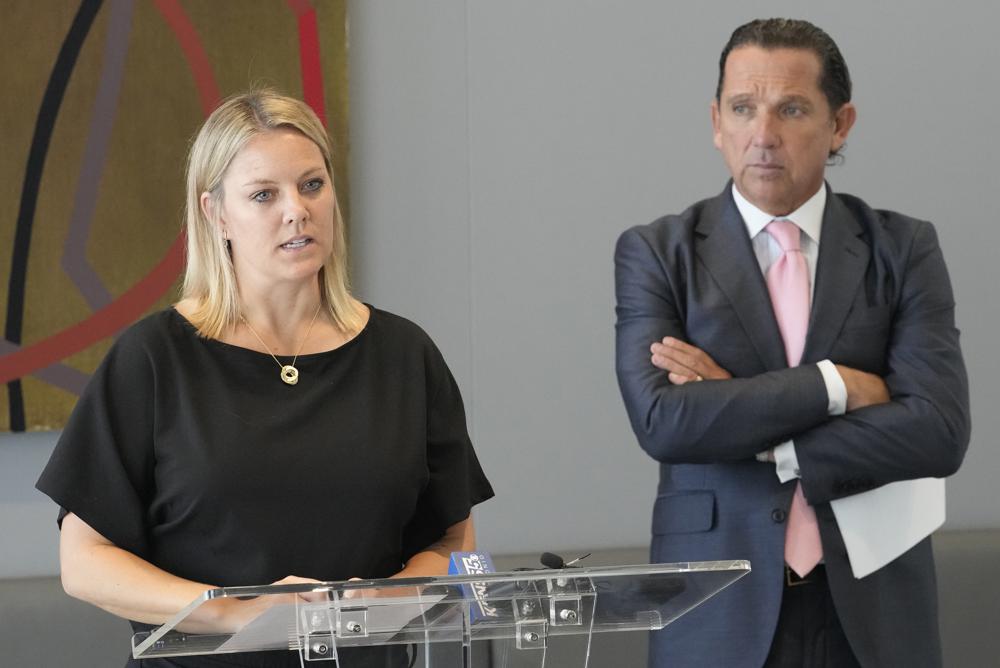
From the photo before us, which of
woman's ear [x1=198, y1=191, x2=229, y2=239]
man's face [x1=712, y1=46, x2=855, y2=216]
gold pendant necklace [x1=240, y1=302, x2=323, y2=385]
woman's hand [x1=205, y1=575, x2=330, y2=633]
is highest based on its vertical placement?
man's face [x1=712, y1=46, x2=855, y2=216]

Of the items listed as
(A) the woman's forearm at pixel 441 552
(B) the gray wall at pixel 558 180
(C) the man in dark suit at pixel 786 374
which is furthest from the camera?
(B) the gray wall at pixel 558 180

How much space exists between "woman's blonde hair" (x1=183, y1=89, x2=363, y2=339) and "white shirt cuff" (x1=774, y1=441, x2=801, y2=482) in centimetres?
85

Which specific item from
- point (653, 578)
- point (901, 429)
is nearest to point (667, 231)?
point (901, 429)

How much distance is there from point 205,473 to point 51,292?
1.55 metres

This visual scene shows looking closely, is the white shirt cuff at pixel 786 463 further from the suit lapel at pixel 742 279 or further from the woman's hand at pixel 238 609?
the woman's hand at pixel 238 609

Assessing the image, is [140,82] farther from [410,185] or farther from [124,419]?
[124,419]

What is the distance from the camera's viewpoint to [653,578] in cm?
171

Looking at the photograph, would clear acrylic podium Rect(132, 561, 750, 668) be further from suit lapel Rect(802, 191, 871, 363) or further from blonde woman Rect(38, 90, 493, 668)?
suit lapel Rect(802, 191, 871, 363)

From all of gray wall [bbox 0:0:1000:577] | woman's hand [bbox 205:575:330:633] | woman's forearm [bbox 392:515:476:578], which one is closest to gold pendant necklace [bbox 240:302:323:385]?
woman's forearm [bbox 392:515:476:578]

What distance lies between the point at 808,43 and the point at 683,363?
2.41 feet

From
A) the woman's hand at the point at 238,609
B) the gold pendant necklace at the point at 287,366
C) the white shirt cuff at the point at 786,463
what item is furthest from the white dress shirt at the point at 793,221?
the woman's hand at the point at 238,609

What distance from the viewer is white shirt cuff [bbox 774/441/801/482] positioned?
2.59 metres

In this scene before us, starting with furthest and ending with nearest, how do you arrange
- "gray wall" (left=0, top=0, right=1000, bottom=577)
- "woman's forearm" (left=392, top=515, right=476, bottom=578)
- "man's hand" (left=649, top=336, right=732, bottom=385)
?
1. "gray wall" (left=0, top=0, right=1000, bottom=577)
2. "man's hand" (left=649, top=336, right=732, bottom=385)
3. "woman's forearm" (left=392, top=515, right=476, bottom=578)

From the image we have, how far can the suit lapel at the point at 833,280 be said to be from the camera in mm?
2684
